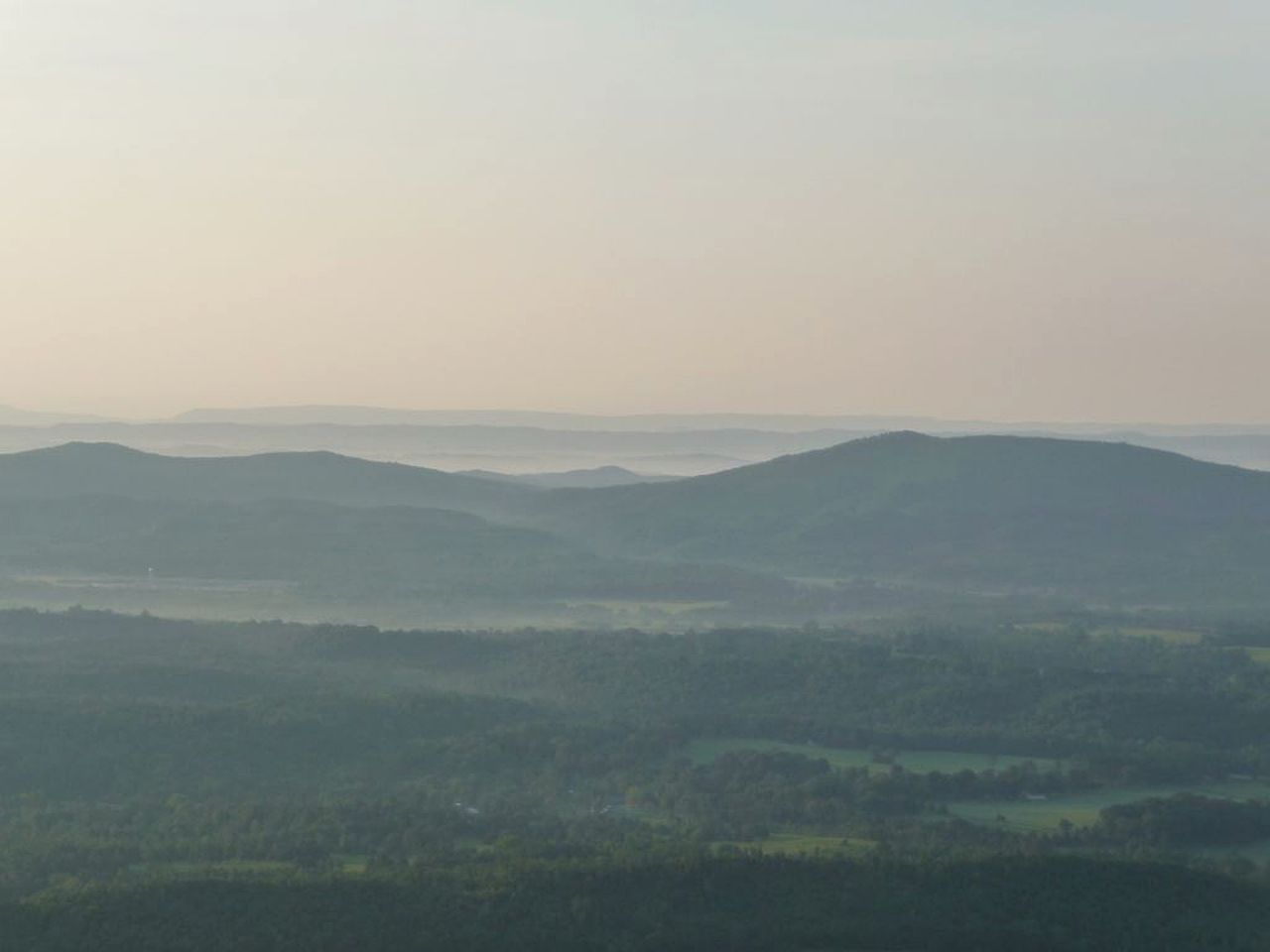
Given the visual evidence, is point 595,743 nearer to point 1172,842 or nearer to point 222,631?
point 1172,842

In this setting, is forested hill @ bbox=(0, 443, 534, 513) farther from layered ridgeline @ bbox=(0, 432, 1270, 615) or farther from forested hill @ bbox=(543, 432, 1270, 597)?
forested hill @ bbox=(543, 432, 1270, 597)

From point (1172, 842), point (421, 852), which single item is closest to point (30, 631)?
point (421, 852)

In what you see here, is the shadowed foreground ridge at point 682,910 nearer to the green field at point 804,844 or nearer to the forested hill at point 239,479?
Result: the green field at point 804,844

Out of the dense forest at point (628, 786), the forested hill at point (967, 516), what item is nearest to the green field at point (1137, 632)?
the dense forest at point (628, 786)

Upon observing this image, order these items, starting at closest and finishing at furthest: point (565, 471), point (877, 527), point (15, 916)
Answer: point (15, 916)
point (877, 527)
point (565, 471)

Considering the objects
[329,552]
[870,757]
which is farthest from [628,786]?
[329,552]

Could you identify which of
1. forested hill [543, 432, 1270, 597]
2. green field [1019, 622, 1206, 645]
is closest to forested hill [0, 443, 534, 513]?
forested hill [543, 432, 1270, 597]
